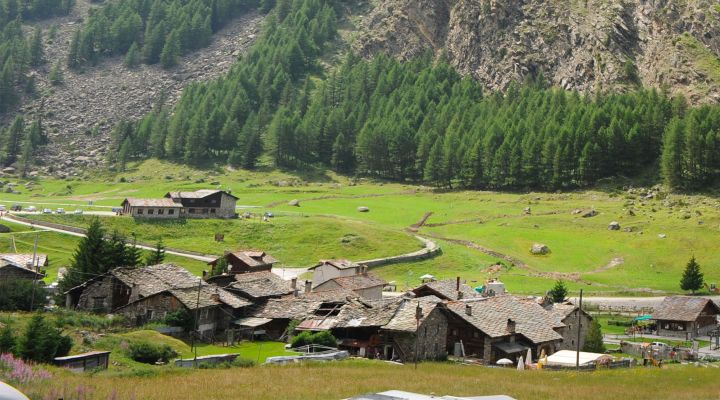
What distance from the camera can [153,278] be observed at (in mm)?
69000

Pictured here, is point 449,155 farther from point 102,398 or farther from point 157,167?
point 102,398

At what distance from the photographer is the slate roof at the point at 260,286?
74.1m

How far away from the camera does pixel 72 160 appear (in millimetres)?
199125

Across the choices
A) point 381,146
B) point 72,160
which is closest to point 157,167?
point 72,160

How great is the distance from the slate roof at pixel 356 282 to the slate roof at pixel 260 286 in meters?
4.74

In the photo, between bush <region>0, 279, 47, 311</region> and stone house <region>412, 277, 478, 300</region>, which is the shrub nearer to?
bush <region>0, 279, 47, 311</region>

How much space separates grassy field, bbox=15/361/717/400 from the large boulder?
197 ft

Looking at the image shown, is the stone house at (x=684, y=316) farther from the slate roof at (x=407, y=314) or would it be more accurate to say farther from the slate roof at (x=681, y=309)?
the slate roof at (x=407, y=314)

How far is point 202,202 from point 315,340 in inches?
2701

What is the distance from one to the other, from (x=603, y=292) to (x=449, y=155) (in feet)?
244

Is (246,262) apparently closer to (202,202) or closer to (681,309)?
(202,202)

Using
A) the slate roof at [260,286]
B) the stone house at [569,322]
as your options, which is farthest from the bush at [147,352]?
the stone house at [569,322]

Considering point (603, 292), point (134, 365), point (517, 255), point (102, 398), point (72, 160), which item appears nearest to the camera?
point (102, 398)

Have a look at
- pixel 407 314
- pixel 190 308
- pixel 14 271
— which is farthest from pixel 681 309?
pixel 14 271
